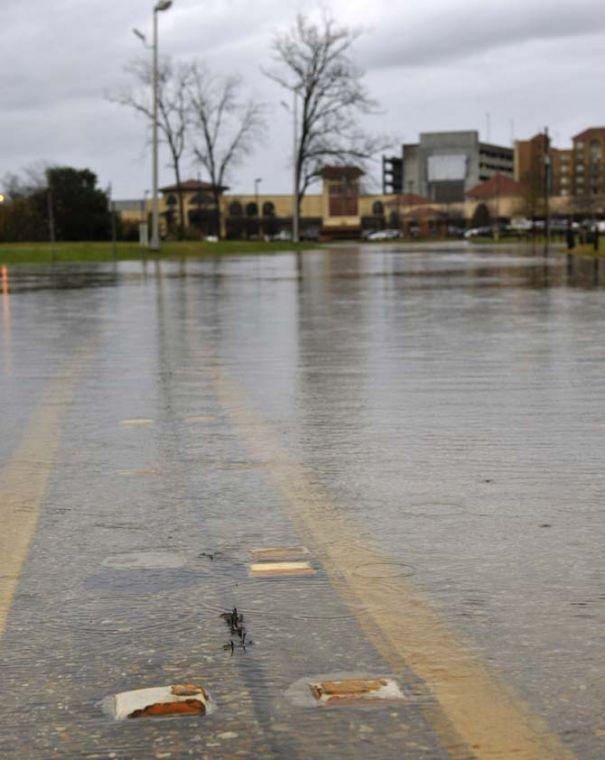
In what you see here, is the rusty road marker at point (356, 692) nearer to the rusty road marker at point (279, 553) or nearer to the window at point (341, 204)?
the rusty road marker at point (279, 553)

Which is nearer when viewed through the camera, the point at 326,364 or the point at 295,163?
the point at 326,364

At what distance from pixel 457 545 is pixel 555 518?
25.2 inches

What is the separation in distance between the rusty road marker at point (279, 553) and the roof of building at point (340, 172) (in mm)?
71173

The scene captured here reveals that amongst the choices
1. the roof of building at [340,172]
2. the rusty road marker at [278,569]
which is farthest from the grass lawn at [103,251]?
the rusty road marker at [278,569]

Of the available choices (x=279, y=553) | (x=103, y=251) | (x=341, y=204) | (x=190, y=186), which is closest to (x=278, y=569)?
(x=279, y=553)

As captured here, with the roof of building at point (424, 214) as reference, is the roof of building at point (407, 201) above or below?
above

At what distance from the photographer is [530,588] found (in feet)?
14.8

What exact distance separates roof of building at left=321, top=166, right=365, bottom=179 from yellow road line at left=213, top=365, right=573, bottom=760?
70785 mm

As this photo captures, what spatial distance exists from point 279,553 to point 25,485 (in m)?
1.92

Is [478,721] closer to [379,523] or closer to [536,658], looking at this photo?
[536,658]

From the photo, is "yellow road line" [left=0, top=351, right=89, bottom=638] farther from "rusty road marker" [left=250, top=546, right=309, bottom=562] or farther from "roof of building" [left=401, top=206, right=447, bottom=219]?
"roof of building" [left=401, top=206, right=447, bottom=219]

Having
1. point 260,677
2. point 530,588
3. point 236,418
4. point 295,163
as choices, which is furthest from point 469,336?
point 295,163

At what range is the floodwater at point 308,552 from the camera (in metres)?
3.34

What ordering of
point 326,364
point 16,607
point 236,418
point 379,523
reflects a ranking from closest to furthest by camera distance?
point 16,607
point 379,523
point 236,418
point 326,364
